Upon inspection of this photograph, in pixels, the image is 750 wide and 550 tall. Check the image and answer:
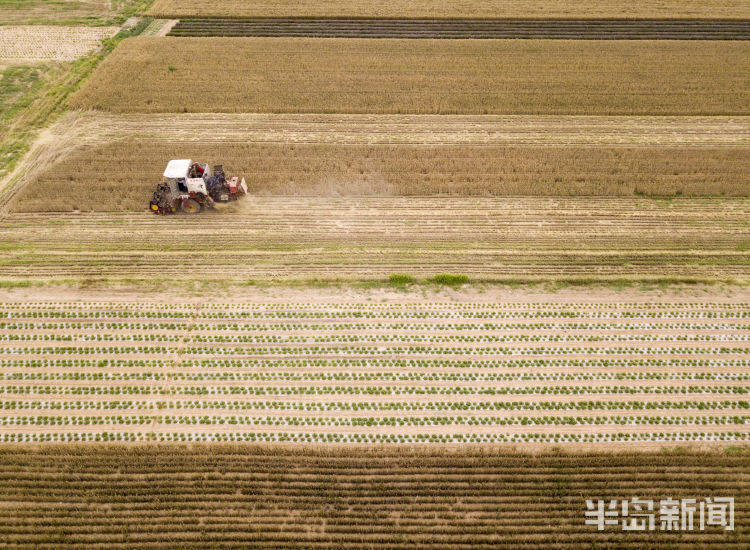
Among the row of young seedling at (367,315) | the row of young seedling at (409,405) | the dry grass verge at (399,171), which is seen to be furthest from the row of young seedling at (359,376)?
the dry grass verge at (399,171)

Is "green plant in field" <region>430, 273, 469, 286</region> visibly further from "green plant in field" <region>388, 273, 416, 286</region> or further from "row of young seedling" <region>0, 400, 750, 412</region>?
"row of young seedling" <region>0, 400, 750, 412</region>

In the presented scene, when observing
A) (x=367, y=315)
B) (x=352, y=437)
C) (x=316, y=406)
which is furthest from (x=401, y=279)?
(x=352, y=437)

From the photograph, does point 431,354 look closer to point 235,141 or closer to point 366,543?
point 366,543

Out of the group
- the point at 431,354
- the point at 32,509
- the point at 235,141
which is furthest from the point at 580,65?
the point at 32,509

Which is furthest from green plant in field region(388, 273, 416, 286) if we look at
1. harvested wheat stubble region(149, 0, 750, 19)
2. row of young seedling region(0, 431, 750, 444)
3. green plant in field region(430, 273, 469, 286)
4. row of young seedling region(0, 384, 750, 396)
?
harvested wheat stubble region(149, 0, 750, 19)

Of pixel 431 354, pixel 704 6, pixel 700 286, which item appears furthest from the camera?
pixel 704 6
